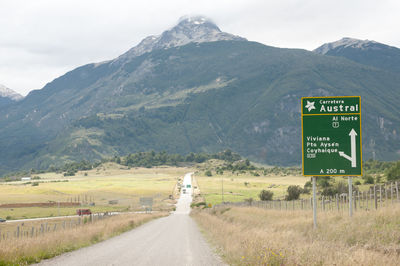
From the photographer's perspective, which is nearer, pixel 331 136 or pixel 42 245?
pixel 331 136

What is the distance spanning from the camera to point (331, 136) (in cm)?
2066

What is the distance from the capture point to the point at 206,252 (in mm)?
21844

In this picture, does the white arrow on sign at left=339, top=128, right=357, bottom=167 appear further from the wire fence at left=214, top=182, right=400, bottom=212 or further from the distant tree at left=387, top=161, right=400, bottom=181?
the distant tree at left=387, top=161, right=400, bottom=181

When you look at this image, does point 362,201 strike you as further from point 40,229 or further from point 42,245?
point 42,245

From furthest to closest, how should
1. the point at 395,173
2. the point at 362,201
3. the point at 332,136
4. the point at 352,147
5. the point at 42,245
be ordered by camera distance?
the point at 395,173
the point at 362,201
the point at 42,245
the point at 332,136
the point at 352,147

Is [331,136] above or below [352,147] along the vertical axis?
above

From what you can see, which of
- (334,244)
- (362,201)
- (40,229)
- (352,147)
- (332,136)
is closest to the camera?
(334,244)

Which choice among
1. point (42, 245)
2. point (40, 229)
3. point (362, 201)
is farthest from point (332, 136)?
point (362, 201)

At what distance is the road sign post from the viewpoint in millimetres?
20406

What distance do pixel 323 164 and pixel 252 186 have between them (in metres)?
144

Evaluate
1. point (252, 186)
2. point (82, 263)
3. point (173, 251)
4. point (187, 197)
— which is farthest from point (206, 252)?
point (252, 186)

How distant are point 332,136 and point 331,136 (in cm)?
5

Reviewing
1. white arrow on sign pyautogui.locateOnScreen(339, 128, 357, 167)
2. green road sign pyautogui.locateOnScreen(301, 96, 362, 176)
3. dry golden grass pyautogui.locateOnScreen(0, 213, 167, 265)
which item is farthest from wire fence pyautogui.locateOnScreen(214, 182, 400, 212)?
dry golden grass pyautogui.locateOnScreen(0, 213, 167, 265)

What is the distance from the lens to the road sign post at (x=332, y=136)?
20.4 meters
